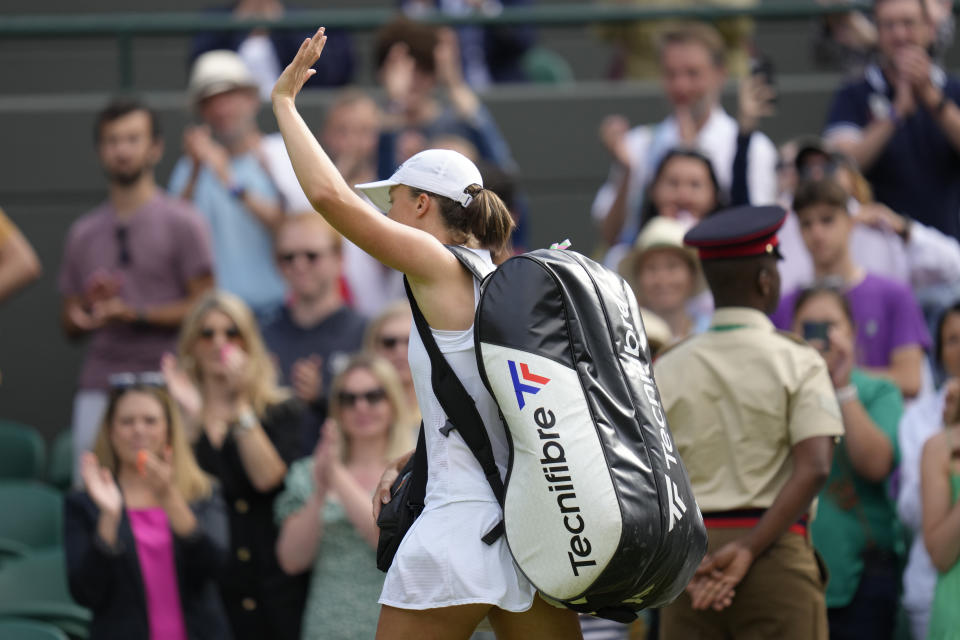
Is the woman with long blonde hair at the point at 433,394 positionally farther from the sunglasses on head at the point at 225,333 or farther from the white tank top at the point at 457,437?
the sunglasses on head at the point at 225,333

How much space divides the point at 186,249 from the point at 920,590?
150 inches

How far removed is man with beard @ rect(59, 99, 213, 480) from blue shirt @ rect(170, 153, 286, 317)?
253 millimetres

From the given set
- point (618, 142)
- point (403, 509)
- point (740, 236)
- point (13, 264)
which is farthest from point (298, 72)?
Result: point (618, 142)

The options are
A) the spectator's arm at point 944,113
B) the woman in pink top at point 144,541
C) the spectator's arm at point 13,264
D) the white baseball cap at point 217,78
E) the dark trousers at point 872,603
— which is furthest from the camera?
the white baseball cap at point 217,78

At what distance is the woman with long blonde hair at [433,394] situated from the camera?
353 centimetres

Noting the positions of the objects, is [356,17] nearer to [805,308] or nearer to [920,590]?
[805,308]

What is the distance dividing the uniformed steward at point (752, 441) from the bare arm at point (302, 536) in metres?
1.66

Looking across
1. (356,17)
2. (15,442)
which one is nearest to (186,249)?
(15,442)

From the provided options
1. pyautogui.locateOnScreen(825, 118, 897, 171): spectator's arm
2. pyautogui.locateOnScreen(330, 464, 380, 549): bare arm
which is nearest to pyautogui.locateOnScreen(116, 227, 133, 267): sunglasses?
pyautogui.locateOnScreen(330, 464, 380, 549): bare arm

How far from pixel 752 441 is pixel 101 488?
2.54 meters

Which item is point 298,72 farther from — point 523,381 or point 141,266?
point 141,266

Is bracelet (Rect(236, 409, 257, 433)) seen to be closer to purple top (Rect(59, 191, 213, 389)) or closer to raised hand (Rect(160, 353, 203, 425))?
raised hand (Rect(160, 353, 203, 425))

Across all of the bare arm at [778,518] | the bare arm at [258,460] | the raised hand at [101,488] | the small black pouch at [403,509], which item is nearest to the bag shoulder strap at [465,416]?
the small black pouch at [403,509]

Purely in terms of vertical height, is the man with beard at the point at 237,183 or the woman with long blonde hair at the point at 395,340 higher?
the man with beard at the point at 237,183
